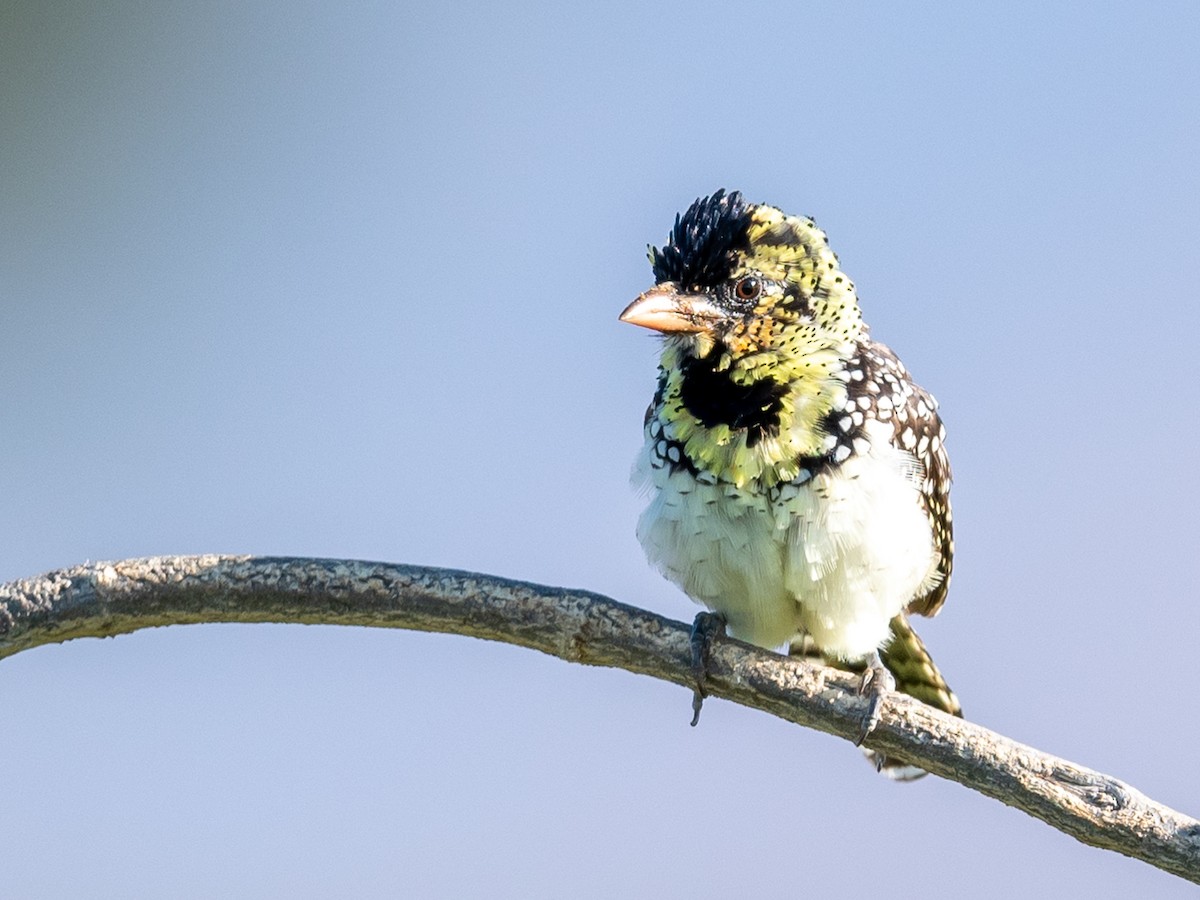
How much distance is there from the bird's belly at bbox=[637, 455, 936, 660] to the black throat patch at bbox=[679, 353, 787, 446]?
0.17 meters

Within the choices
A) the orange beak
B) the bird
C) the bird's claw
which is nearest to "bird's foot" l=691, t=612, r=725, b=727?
the bird

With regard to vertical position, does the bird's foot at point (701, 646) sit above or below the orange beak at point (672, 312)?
below

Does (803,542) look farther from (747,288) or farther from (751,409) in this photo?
(747,288)

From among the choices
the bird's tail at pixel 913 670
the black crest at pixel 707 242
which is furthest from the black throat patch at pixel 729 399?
the bird's tail at pixel 913 670

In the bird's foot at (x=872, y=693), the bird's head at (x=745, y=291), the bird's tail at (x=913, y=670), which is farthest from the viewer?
the bird's tail at (x=913, y=670)

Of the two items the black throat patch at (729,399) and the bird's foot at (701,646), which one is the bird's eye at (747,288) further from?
the bird's foot at (701,646)

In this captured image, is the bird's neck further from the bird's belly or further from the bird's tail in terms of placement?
the bird's tail

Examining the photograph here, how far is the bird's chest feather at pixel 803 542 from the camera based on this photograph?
3969 mm

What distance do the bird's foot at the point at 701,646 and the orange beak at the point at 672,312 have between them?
821mm

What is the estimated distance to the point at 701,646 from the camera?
3.90 m

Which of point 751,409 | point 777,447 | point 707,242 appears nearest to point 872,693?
point 777,447

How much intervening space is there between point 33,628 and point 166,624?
31cm

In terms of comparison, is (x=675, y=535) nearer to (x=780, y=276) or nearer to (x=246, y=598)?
(x=780, y=276)

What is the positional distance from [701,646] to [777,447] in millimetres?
577
